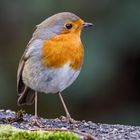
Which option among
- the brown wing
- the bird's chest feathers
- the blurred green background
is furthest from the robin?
the blurred green background

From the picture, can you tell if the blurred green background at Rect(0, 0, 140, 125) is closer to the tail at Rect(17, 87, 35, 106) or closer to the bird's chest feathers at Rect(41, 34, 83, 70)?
the tail at Rect(17, 87, 35, 106)

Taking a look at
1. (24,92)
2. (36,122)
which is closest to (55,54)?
(36,122)

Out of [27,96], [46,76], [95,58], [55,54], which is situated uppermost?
[55,54]

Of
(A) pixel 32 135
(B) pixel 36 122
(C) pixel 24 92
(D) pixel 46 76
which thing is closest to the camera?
(A) pixel 32 135

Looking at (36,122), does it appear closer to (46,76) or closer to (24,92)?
(46,76)

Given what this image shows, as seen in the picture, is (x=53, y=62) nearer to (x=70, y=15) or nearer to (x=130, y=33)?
(x=70, y=15)

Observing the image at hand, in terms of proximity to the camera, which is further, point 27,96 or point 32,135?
point 27,96

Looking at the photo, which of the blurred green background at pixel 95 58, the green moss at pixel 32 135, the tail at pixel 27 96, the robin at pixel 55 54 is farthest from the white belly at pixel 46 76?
the green moss at pixel 32 135

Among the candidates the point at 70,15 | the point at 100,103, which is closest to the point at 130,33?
the point at 100,103

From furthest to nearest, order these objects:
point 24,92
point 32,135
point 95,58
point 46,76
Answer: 1. point 95,58
2. point 24,92
3. point 46,76
4. point 32,135
